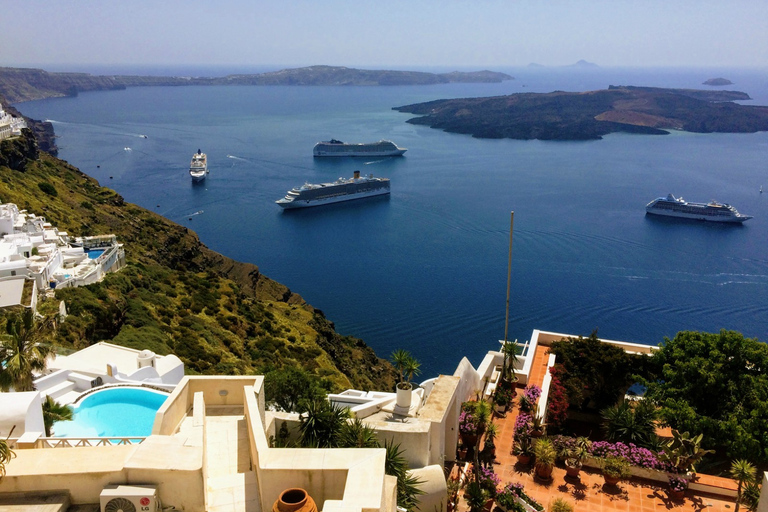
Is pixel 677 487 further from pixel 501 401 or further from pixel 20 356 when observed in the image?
pixel 20 356

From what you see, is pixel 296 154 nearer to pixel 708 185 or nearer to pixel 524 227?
pixel 524 227

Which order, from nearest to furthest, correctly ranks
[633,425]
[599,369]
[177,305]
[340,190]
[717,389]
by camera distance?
[633,425] < [717,389] < [599,369] < [177,305] < [340,190]

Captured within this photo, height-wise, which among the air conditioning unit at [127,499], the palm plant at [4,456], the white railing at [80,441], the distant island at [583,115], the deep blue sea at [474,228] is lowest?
the deep blue sea at [474,228]

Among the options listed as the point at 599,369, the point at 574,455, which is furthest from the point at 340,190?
the point at 574,455

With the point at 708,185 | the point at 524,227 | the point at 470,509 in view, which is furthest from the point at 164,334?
the point at 708,185

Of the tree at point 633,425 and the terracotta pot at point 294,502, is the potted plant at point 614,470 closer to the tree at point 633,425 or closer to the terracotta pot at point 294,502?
the tree at point 633,425

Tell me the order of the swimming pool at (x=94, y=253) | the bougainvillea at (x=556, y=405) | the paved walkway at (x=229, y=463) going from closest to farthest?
1. the paved walkway at (x=229, y=463)
2. the bougainvillea at (x=556, y=405)
3. the swimming pool at (x=94, y=253)

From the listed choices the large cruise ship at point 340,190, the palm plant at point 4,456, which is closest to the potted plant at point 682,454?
the palm plant at point 4,456
